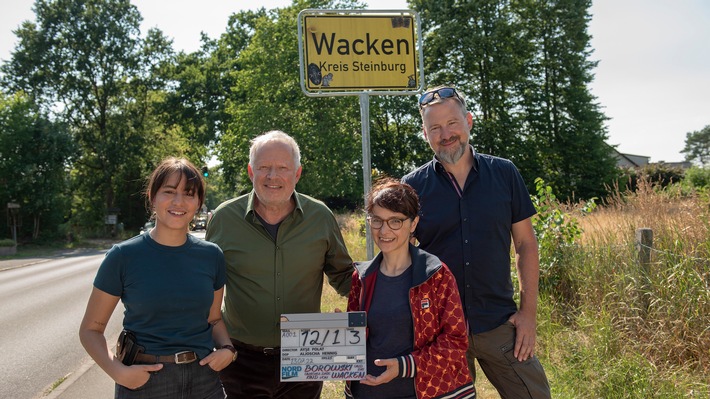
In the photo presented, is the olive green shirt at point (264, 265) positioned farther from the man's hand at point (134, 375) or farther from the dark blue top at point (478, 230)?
the man's hand at point (134, 375)

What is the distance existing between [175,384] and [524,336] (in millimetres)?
1759

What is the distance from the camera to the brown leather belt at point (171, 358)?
240 centimetres

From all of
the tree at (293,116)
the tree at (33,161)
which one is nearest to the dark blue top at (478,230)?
the tree at (293,116)

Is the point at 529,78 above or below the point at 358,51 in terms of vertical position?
above

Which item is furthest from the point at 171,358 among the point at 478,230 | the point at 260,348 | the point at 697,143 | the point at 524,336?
the point at 697,143

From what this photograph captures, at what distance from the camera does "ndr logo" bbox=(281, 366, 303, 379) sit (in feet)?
8.48

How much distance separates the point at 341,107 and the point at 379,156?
323 inches

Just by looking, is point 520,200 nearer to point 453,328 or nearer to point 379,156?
point 453,328

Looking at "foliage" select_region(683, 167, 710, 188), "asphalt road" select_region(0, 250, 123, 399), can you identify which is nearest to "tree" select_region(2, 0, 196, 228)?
"asphalt road" select_region(0, 250, 123, 399)

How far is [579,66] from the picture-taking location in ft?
107

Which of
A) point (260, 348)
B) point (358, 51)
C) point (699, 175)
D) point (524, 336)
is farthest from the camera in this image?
point (699, 175)

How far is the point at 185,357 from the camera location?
245cm

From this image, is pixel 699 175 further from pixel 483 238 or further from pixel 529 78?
pixel 483 238

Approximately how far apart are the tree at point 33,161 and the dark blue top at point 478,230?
3431 cm
